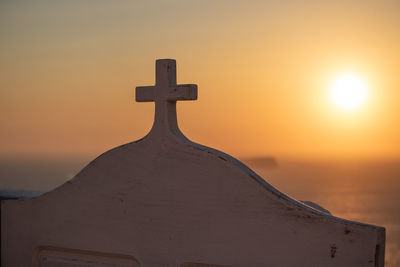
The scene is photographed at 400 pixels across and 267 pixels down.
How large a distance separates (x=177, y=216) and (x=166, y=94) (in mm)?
866

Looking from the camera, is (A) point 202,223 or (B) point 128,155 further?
(B) point 128,155

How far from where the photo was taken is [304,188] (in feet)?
258

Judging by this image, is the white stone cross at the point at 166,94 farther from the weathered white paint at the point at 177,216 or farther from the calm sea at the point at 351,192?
the calm sea at the point at 351,192

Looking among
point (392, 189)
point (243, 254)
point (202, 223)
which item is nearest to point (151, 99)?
point (202, 223)

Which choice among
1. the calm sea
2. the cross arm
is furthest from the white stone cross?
the calm sea

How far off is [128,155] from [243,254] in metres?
1.10

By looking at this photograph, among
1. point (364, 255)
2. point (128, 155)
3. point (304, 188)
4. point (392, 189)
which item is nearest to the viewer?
point (364, 255)

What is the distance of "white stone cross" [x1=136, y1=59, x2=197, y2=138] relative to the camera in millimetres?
3963

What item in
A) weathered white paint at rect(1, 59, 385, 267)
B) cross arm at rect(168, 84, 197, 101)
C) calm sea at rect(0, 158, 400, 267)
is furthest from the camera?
calm sea at rect(0, 158, 400, 267)

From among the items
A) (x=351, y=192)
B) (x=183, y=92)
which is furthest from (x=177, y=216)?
(x=351, y=192)

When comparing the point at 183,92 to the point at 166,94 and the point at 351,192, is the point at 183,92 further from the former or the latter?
the point at 351,192

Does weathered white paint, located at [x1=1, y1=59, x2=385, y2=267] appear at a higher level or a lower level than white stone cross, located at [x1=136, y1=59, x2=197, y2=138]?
lower

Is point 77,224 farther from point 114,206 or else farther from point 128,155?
point 128,155

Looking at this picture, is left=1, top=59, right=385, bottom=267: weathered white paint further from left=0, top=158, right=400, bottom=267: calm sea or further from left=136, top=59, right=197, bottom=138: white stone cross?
left=0, top=158, right=400, bottom=267: calm sea
